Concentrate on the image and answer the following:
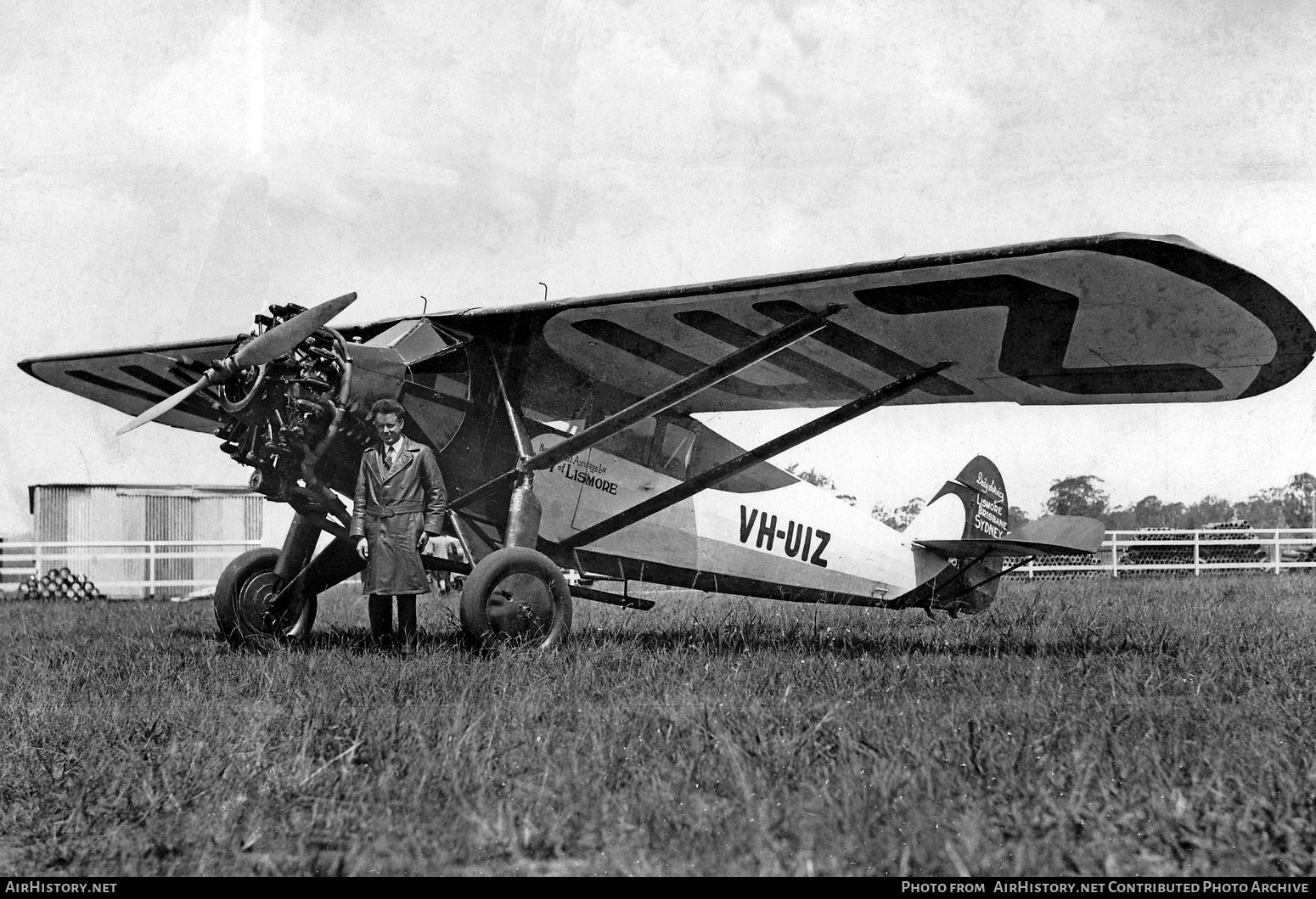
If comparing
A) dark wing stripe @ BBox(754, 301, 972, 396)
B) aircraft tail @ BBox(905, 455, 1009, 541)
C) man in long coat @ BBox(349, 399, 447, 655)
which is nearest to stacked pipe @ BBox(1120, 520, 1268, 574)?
aircraft tail @ BBox(905, 455, 1009, 541)

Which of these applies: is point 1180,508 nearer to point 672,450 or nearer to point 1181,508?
point 1181,508

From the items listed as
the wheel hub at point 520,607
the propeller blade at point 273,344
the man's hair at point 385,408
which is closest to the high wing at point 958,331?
the propeller blade at point 273,344

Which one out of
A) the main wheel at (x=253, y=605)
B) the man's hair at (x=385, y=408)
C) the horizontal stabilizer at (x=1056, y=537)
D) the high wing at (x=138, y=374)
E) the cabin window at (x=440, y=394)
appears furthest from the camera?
the high wing at (x=138, y=374)

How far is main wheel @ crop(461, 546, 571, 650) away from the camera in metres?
6.06

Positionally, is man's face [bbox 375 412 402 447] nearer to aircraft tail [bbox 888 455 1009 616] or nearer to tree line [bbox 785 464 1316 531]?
aircraft tail [bbox 888 455 1009 616]

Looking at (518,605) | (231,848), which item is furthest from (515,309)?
(231,848)

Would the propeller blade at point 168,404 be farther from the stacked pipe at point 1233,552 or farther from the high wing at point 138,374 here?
the stacked pipe at point 1233,552

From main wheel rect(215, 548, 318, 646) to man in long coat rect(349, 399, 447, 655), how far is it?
149cm

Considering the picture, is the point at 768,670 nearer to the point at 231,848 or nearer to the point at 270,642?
the point at 231,848

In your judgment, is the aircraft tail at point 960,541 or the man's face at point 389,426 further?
the aircraft tail at point 960,541

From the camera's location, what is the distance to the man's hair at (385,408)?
646 cm

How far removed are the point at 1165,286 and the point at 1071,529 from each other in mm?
2785

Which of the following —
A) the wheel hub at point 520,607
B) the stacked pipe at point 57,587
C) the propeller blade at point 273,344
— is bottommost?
the stacked pipe at point 57,587

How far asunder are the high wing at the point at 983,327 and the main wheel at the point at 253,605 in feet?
8.68
